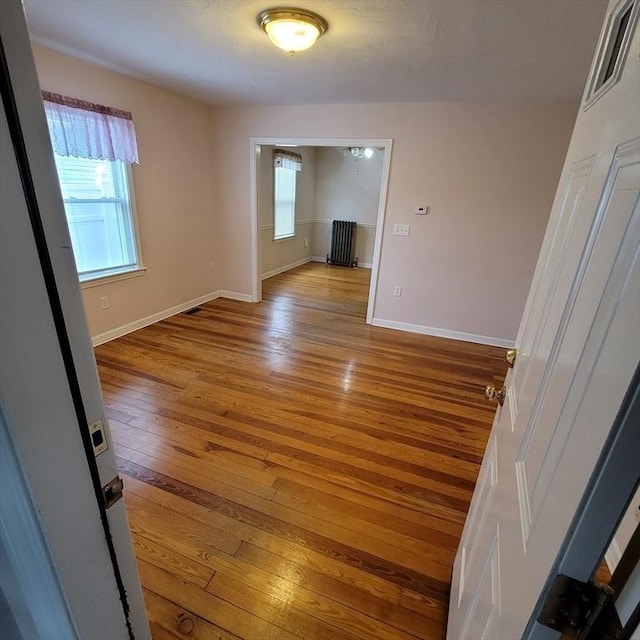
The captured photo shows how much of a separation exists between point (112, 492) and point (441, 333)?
12.1 feet

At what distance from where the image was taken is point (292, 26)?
1.79 metres

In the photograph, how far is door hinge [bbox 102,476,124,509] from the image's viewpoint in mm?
653

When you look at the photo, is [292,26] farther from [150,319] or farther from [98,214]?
[150,319]

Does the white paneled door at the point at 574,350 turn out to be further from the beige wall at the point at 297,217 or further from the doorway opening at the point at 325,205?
the doorway opening at the point at 325,205

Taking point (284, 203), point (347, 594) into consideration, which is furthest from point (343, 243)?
point (347, 594)

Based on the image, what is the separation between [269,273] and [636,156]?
19.3 feet

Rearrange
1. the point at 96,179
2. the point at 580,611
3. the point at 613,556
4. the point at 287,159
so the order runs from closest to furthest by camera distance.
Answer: the point at 580,611, the point at 613,556, the point at 96,179, the point at 287,159

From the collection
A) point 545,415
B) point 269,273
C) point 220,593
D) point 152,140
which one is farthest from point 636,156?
point 269,273

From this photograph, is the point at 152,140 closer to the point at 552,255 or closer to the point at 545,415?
the point at 552,255

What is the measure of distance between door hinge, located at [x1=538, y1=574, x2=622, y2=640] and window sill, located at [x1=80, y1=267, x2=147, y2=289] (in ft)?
10.9

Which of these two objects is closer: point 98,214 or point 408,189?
point 98,214

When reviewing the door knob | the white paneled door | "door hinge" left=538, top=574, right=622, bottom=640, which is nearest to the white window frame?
the door knob

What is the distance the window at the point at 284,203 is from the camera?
590 centimetres

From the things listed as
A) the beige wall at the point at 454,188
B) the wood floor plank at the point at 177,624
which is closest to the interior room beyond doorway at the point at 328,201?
the beige wall at the point at 454,188
